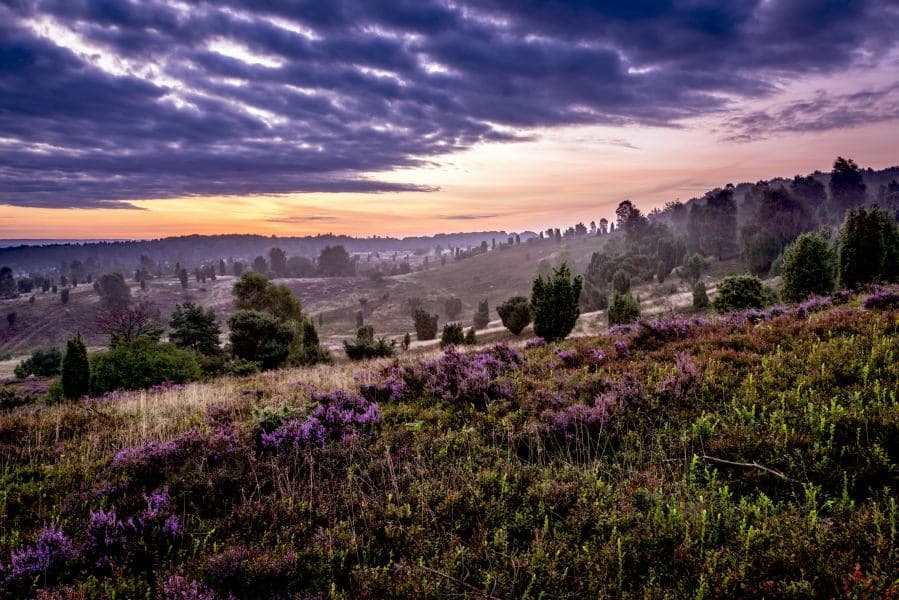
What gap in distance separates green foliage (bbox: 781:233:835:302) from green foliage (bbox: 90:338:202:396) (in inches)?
1522

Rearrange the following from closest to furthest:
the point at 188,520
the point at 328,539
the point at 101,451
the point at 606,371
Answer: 1. the point at 328,539
2. the point at 188,520
3. the point at 101,451
4. the point at 606,371

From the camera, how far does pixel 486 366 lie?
8633 mm

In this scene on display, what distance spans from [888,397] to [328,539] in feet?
21.6

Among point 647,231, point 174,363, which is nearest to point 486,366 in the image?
point 174,363

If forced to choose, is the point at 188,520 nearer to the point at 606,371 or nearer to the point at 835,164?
the point at 606,371

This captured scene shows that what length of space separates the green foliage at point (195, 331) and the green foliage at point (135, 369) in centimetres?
1995

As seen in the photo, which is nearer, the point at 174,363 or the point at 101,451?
the point at 101,451

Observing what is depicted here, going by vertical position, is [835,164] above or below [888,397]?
above

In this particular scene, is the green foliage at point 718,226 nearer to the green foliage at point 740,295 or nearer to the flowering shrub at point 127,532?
the green foliage at point 740,295

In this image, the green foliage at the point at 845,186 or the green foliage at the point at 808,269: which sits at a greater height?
the green foliage at the point at 845,186

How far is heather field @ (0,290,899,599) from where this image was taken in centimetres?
302

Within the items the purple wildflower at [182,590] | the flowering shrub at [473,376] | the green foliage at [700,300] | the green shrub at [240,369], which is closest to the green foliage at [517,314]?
the green foliage at [700,300]

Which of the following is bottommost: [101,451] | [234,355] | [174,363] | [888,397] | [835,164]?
[234,355]

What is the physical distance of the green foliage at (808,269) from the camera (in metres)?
29.2
